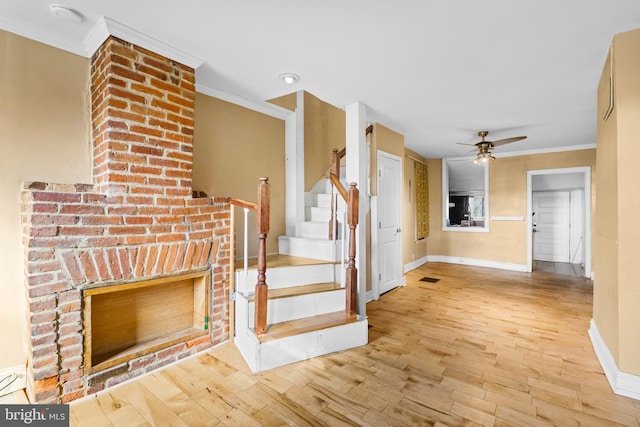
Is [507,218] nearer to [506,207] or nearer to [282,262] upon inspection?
[506,207]

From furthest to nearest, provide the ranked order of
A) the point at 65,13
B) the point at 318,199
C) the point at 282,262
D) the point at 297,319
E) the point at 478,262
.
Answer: the point at 478,262, the point at 318,199, the point at 282,262, the point at 297,319, the point at 65,13

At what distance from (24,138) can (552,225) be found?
366 inches

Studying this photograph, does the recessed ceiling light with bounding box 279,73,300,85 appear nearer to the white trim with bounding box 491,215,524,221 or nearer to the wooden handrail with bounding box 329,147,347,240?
the wooden handrail with bounding box 329,147,347,240

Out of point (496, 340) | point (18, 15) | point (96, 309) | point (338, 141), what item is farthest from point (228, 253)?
point (338, 141)

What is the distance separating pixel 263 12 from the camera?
1847mm

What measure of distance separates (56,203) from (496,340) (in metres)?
3.77

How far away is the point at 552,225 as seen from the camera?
7141 millimetres

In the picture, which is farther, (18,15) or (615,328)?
(615,328)

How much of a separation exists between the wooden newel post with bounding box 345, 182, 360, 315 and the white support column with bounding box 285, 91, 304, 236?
1378 millimetres

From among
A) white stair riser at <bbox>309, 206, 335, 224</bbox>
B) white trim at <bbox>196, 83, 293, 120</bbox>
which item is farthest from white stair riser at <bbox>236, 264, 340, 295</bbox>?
white trim at <bbox>196, 83, 293, 120</bbox>

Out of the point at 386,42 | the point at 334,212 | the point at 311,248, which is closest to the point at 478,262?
the point at 334,212

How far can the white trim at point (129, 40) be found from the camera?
6.54ft

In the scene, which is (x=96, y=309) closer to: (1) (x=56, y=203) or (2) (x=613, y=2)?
(1) (x=56, y=203)

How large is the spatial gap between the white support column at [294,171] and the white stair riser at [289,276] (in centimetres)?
104
